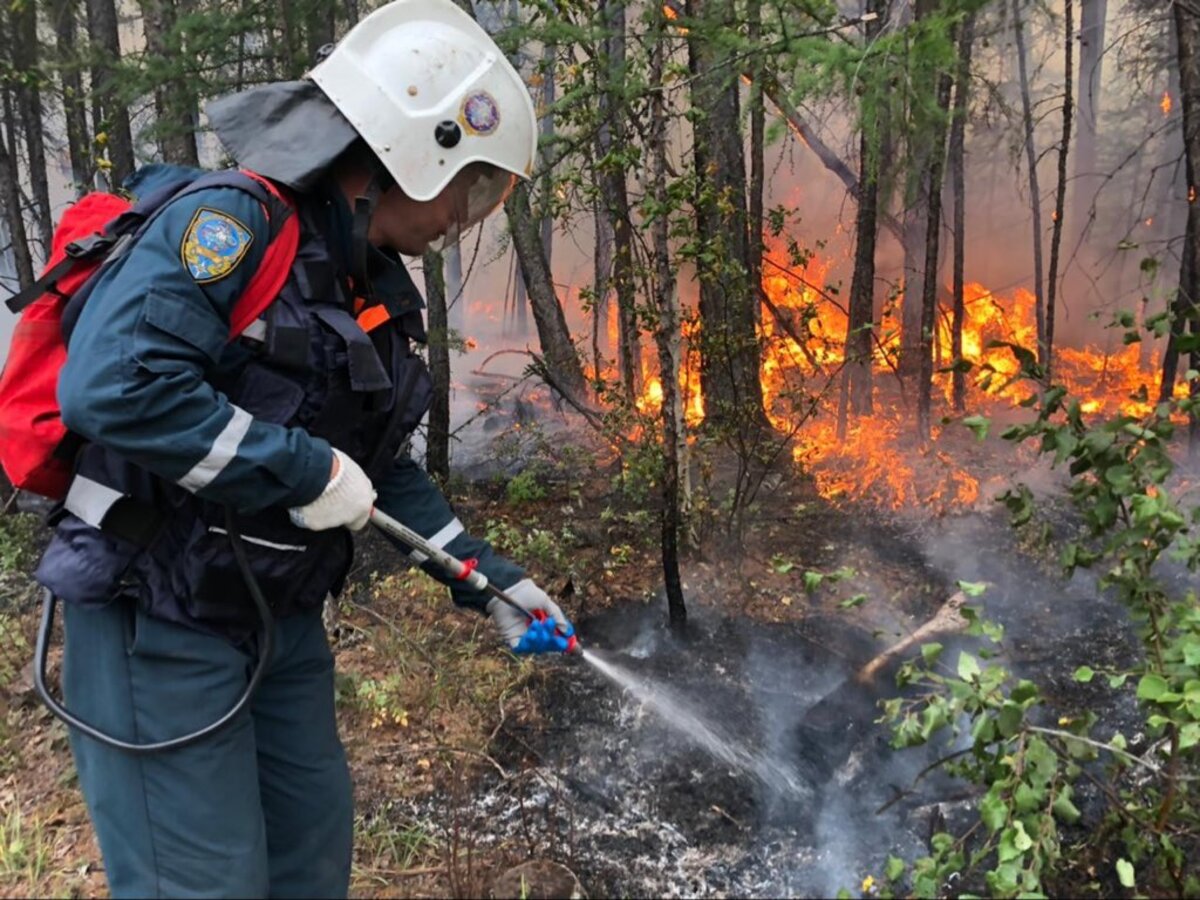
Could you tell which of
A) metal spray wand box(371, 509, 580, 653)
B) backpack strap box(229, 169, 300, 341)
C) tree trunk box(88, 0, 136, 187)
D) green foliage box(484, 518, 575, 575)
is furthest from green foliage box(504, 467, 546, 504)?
backpack strap box(229, 169, 300, 341)

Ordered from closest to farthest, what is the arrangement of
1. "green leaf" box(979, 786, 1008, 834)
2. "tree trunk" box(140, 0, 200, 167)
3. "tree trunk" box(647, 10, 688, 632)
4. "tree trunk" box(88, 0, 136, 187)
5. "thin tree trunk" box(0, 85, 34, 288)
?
"green leaf" box(979, 786, 1008, 834)
"tree trunk" box(647, 10, 688, 632)
"tree trunk" box(140, 0, 200, 167)
"tree trunk" box(88, 0, 136, 187)
"thin tree trunk" box(0, 85, 34, 288)

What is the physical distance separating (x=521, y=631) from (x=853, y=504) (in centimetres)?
537

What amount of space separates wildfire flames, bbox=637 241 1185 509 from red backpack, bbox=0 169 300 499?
2282 mm

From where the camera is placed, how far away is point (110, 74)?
8.44 metres

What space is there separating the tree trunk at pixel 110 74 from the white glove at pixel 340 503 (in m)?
6.39

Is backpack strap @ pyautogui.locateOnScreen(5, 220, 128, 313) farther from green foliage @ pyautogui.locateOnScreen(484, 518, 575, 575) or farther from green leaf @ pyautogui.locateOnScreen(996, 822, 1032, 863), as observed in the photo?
green foliage @ pyautogui.locateOnScreen(484, 518, 575, 575)

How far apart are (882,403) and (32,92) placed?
1167cm

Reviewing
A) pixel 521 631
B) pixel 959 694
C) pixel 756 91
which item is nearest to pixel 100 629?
pixel 521 631

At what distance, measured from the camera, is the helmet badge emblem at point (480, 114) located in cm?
221

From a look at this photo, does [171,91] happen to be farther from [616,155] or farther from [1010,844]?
[1010,844]

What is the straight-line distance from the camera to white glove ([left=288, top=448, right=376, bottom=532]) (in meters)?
1.96

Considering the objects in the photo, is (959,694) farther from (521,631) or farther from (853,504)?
(853,504)

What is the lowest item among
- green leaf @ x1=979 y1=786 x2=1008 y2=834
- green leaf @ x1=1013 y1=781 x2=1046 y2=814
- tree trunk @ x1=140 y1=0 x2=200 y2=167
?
green leaf @ x1=979 y1=786 x2=1008 y2=834

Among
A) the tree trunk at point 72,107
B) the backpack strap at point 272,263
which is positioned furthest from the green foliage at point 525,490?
the backpack strap at point 272,263
